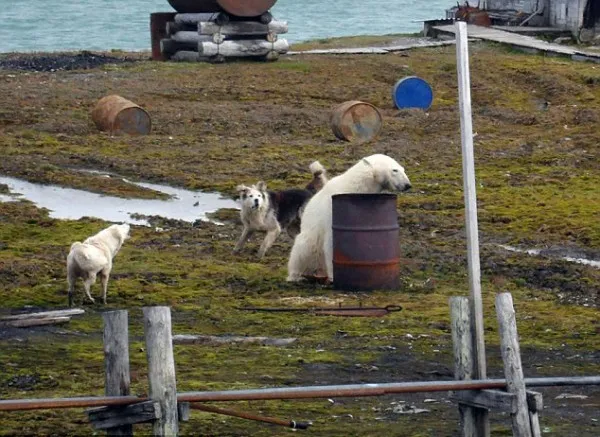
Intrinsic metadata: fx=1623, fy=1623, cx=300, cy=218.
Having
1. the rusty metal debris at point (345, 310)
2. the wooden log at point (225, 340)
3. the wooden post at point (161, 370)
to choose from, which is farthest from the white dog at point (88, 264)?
the wooden post at point (161, 370)

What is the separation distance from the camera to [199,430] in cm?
973

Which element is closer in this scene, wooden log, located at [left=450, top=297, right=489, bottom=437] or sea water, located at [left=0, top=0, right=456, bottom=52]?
wooden log, located at [left=450, top=297, right=489, bottom=437]

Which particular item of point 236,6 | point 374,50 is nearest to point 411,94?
point 236,6

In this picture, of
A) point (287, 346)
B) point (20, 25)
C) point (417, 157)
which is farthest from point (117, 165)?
point (20, 25)

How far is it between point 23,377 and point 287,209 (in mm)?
Answer: 6920

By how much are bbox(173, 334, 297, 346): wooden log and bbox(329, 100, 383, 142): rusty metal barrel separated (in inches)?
469

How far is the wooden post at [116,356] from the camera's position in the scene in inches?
341

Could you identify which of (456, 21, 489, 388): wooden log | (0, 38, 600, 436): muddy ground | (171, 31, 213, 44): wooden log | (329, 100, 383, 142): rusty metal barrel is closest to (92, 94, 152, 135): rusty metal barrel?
(0, 38, 600, 436): muddy ground

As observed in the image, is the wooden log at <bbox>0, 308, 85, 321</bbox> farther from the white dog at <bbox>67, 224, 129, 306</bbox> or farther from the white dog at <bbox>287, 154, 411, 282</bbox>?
the white dog at <bbox>287, 154, 411, 282</bbox>

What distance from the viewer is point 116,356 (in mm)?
8664

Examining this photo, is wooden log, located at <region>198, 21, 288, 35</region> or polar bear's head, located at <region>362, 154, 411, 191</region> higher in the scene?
wooden log, located at <region>198, 21, 288, 35</region>

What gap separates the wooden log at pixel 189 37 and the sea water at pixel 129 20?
33457 mm

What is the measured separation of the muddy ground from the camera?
11070mm

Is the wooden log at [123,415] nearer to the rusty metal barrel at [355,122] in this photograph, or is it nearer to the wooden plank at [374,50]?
the rusty metal barrel at [355,122]
